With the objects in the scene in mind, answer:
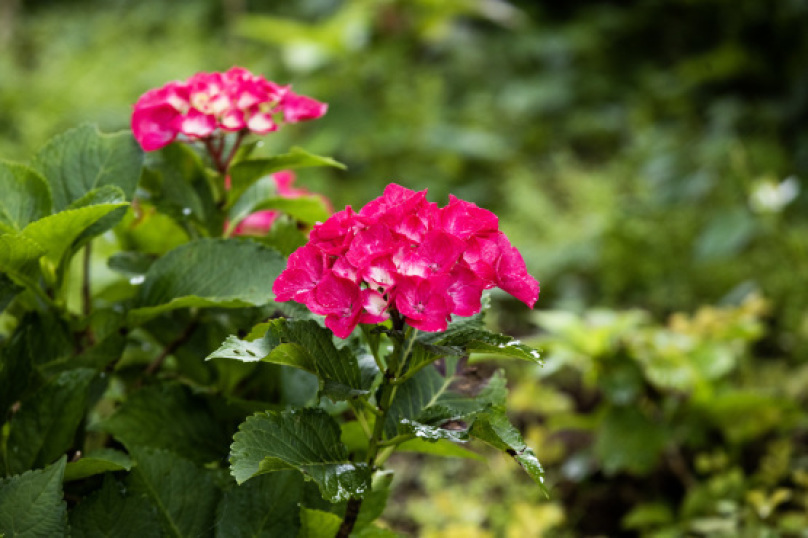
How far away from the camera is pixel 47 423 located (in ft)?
2.65

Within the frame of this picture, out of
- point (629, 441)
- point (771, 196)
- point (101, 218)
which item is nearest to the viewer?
point (101, 218)

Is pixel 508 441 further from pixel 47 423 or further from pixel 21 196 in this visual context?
pixel 21 196

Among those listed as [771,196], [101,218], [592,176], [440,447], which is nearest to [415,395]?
[440,447]

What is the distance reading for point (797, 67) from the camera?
314 centimetres

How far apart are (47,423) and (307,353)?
0.35 metres

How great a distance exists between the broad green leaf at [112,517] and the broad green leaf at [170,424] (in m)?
0.11

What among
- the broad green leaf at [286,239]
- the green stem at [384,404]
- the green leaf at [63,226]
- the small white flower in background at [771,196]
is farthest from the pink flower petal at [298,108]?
the small white flower in background at [771,196]

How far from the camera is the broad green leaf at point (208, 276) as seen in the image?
2.70 ft

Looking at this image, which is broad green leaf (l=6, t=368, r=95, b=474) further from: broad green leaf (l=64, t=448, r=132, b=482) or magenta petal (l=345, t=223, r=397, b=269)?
magenta petal (l=345, t=223, r=397, b=269)

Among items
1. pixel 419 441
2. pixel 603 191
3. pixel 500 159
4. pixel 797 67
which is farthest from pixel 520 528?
pixel 797 67

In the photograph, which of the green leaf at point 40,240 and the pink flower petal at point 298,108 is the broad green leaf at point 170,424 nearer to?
the green leaf at point 40,240

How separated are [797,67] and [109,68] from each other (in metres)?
3.61

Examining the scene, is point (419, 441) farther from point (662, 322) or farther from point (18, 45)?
point (18, 45)

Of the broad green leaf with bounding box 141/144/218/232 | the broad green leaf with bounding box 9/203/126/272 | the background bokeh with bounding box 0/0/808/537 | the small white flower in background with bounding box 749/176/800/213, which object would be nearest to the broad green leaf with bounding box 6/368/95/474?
the broad green leaf with bounding box 9/203/126/272
